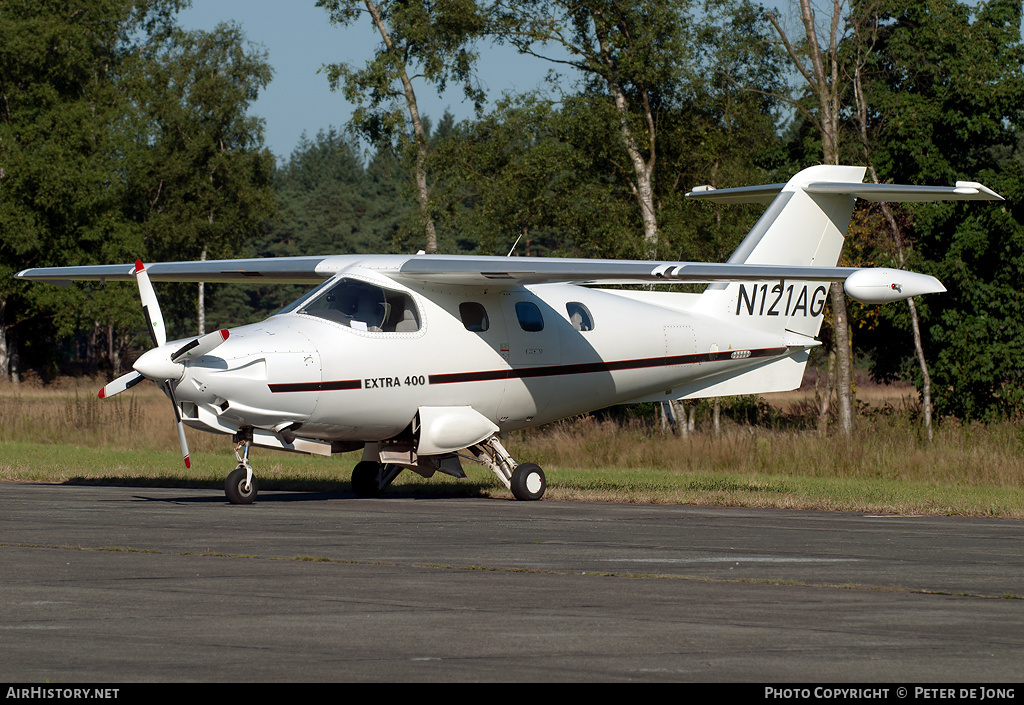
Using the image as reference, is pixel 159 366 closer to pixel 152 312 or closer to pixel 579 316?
pixel 152 312

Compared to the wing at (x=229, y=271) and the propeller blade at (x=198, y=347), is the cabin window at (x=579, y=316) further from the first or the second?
the propeller blade at (x=198, y=347)

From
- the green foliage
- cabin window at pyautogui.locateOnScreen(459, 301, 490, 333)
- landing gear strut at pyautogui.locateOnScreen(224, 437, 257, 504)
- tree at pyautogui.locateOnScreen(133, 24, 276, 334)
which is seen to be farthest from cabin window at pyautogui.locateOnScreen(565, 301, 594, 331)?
tree at pyautogui.locateOnScreen(133, 24, 276, 334)

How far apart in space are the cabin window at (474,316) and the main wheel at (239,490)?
3700 mm

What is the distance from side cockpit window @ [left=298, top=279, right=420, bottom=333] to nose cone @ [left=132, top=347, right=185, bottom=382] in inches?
89.1

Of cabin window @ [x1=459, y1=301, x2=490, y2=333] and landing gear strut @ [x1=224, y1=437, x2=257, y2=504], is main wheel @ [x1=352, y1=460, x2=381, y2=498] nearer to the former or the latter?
cabin window @ [x1=459, y1=301, x2=490, y2=333]

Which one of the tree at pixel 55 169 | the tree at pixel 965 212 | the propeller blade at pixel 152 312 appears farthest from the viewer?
the tree at pixel 55 169

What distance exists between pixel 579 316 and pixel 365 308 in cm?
378

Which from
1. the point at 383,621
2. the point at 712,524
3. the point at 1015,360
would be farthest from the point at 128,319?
the point at 383,621

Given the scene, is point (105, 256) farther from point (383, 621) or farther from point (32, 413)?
point (383, 621)

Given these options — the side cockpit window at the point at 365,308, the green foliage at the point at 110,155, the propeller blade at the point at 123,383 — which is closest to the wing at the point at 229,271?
the side cockpit window at the point at 365,308

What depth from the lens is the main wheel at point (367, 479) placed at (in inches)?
763

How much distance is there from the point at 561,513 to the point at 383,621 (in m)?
8.42

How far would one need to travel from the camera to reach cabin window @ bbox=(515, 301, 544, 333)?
19.2m

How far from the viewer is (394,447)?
18.6 meters
